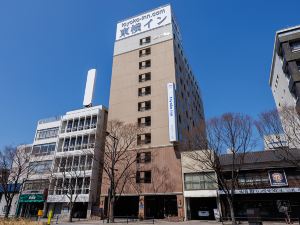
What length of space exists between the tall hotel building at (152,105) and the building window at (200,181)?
125 cm

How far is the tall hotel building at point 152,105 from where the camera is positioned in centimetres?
3638

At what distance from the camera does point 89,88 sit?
53.0 meters

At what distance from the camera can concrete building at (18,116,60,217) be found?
148 feet

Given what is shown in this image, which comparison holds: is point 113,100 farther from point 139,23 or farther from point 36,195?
point 36,195

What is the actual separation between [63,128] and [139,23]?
99.5 ft

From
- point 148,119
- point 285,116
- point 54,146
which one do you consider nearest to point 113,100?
point 148,119

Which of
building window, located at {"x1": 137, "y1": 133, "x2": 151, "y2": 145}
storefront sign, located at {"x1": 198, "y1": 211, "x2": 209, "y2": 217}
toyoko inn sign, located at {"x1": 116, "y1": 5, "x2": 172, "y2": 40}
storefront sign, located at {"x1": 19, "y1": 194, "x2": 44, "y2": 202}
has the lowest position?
storefront sign, located at {"x1": 198, "y1": 211, "x2": 209, "y2": 217}

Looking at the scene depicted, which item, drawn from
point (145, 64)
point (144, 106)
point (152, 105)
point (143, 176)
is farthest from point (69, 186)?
point (145, 64)

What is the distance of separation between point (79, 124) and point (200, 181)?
28.0 meters

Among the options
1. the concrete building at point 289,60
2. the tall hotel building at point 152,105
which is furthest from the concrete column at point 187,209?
the concrete building at point 289,60

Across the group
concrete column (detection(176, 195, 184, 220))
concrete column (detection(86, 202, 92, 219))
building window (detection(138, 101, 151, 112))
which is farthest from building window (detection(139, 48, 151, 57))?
concrete column (detection(86, 202, 92, 219))

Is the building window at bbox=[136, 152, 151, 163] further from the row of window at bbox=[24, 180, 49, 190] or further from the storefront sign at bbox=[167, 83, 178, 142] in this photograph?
the row of window at bbox=[24, 180, 49, 190]

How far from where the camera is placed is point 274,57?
4844cm

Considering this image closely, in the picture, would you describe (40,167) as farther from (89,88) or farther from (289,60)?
(289,60)
